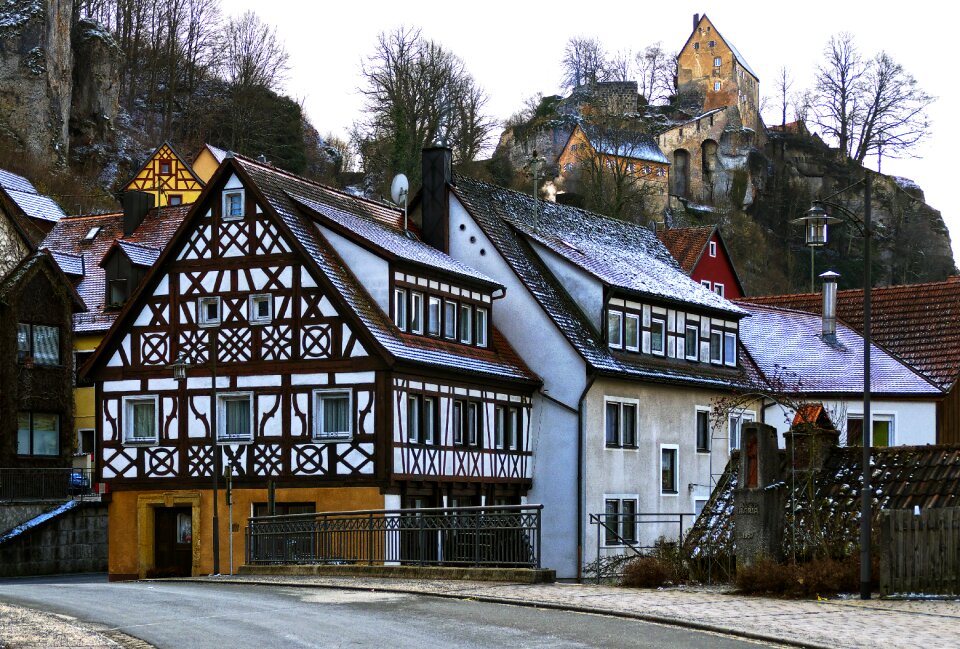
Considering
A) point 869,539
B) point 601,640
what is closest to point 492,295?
point 869,539

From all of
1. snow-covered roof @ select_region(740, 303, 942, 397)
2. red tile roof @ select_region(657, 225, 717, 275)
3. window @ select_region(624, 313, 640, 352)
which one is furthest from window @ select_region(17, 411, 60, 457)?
red tile roof @ select_region(657, 225, 717, 275)

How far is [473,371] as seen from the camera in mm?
37312

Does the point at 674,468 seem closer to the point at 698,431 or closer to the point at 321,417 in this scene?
the point at 698,431

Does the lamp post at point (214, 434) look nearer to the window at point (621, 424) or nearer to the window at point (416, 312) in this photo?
the window at point (416, 312)

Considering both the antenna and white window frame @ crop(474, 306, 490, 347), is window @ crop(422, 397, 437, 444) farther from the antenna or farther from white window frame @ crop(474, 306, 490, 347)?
the antenna

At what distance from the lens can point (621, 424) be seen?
136ft

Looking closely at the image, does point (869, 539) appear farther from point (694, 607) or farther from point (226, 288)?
point (226, 288)

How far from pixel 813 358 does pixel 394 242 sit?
54.6 feet

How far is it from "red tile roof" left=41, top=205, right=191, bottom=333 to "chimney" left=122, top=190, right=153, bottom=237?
227 millimetres

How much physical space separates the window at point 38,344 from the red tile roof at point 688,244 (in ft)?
98.5

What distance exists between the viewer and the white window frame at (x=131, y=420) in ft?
126

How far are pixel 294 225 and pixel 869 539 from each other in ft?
62.1

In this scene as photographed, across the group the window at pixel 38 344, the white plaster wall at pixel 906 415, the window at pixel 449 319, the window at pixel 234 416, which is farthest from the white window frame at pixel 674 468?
the window at pixel 38 344

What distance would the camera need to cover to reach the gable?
7019 centimetres
